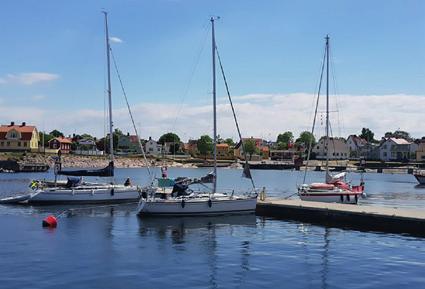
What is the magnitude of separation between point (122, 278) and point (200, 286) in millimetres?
3093

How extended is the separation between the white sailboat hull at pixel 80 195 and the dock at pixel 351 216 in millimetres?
13192

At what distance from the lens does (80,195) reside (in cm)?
4538

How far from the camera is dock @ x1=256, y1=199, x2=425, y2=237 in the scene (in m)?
31.1

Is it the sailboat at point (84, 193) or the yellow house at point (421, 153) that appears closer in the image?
the sailboat at point (84, 193)

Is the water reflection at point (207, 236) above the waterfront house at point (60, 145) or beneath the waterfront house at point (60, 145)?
beneath

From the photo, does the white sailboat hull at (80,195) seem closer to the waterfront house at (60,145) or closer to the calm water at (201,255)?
the calm water at (201,255)

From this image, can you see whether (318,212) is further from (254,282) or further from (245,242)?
(254,282)

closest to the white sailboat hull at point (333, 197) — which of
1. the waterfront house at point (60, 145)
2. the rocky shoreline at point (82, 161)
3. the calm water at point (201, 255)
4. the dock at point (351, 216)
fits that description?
the dock at point (351, 216)

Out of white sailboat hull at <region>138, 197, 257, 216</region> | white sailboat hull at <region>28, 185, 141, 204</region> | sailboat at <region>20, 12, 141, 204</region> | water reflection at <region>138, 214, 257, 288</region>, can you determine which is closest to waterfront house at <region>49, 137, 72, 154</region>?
sailboat at <region>20, 12, 141, 204</region>

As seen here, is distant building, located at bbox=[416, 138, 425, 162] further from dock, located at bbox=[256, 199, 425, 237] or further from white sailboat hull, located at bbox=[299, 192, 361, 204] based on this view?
dock, located at bbox=[256, 199, 425, 237]

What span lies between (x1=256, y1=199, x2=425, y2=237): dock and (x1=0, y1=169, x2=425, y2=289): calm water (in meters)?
1.41

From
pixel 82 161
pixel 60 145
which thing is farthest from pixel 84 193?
pixel 60 145

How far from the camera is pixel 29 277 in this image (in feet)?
65.5

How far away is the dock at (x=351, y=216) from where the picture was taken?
31150 millimetres
